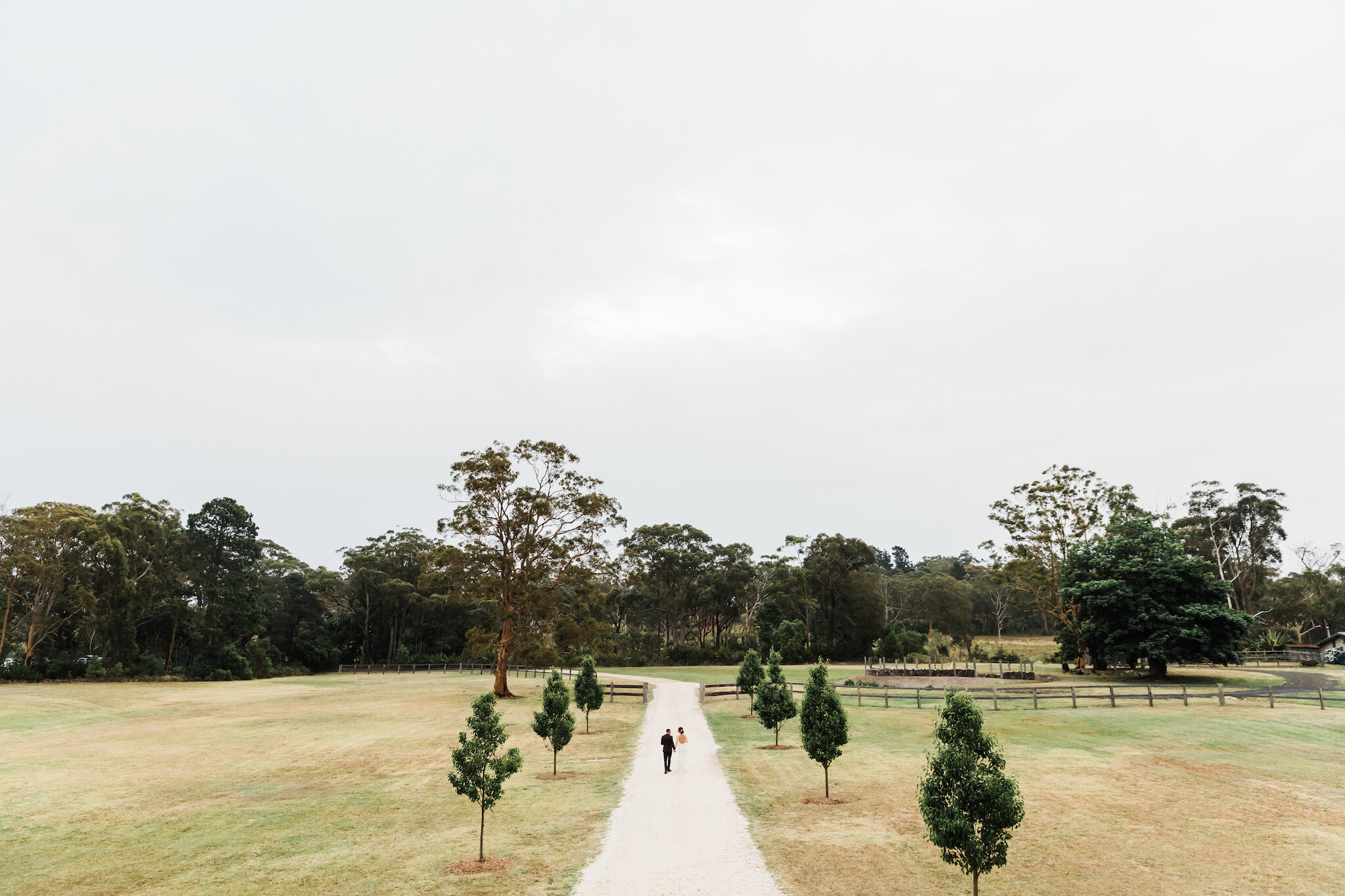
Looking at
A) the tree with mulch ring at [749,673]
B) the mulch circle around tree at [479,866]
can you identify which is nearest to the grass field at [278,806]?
the mulch circle around tree at [479,866]

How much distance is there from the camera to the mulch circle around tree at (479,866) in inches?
534

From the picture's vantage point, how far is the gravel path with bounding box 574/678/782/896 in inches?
487

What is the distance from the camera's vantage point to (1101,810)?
17.3 meters

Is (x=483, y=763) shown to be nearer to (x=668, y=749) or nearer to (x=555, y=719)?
(x=555, y=719)

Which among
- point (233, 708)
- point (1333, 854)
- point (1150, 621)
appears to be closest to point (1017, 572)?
point (1150, 621)

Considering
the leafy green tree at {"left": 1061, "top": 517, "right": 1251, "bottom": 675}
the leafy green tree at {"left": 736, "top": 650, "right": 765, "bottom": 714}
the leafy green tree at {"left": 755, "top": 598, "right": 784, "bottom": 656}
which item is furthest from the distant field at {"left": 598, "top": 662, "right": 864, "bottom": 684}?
the leafy green tree at {"left": 1061, "top": 517, "right": 1251, "bottom": 675}

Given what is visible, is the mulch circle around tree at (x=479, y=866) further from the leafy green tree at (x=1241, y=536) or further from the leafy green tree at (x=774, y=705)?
the leafy green tree at (x=1241, y=536)

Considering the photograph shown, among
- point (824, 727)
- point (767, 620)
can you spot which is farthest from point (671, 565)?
point (824, 727)

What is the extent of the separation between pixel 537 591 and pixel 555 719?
24.9m

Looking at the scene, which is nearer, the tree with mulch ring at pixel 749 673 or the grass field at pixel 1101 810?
the grass field at pixel 1101 810

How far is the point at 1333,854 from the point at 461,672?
247 ft

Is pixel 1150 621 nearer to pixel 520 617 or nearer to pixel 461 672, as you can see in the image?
pixel 520 617

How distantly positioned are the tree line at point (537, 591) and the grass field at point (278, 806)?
13.0m

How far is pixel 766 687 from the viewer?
91.6 feet
